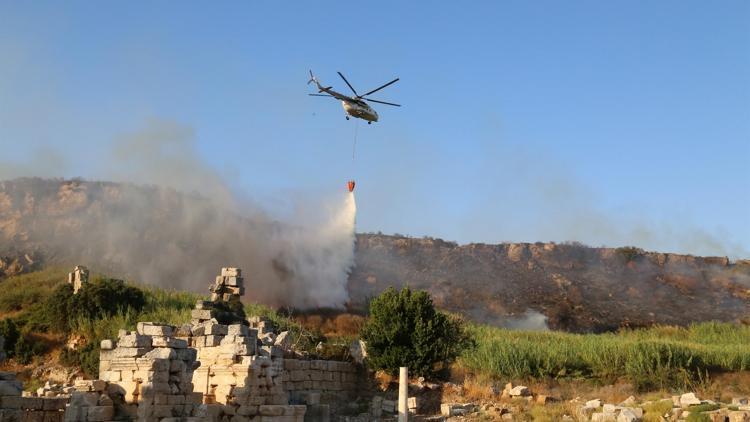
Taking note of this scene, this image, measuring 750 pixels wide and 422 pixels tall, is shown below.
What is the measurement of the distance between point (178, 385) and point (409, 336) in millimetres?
12404

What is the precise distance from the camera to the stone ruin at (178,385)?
14836 mm

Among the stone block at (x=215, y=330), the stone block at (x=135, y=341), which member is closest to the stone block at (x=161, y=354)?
the stone block at (x=135, y=341)

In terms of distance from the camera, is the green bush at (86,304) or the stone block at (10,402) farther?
the green bush at (86,304)

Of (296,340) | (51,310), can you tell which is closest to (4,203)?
(51,310)

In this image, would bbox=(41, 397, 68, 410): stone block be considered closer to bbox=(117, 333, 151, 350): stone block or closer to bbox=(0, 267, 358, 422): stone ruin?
bbox=(0, 267, 358, 422): stone ruin

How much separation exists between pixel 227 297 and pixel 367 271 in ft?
70.0

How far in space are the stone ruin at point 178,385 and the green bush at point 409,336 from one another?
221 inches

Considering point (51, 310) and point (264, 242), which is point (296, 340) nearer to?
point (51, 310)

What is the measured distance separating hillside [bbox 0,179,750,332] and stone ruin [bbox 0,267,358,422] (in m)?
24.6

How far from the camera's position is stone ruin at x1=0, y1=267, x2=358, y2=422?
14836mm

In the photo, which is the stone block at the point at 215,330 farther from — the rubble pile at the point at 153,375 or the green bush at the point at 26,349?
the green bush at the point at 26,349

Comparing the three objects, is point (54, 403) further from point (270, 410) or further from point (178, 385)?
point (270, 410)

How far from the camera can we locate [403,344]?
88.1ft

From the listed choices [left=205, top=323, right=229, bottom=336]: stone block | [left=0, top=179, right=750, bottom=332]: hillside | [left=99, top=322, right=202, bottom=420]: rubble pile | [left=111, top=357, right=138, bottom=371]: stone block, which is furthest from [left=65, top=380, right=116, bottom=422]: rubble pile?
[left=0, top=179, right=750, bottom=332]: hillside
